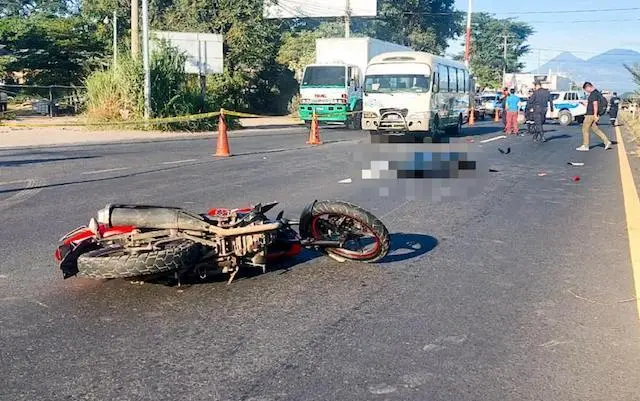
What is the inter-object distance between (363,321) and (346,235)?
4.93ft

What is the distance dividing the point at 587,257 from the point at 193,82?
24.5 meters

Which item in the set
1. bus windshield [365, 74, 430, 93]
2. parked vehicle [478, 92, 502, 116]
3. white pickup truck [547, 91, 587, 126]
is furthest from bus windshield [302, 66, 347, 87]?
parked vehicle [478, 92, 502, 116]

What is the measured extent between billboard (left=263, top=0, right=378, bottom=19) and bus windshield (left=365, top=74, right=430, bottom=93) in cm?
2675

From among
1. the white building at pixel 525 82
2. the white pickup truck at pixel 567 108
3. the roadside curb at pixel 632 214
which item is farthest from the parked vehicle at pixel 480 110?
the roadside curb at pixel 632 214

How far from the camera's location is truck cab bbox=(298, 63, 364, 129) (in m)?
27.4

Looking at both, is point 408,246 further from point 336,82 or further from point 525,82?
point 525,82

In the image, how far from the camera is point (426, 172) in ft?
34.3

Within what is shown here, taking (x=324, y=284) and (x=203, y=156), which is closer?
(x=324, y=284)

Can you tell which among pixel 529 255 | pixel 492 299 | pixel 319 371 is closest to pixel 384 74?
pixel 529 255

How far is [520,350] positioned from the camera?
410 centimetres

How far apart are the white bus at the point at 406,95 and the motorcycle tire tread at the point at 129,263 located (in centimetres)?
1554

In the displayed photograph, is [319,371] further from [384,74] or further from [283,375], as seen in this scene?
[384,74]

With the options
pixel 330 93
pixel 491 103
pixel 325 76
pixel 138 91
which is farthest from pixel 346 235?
pixel 491 103

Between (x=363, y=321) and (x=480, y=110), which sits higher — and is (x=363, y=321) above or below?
below
